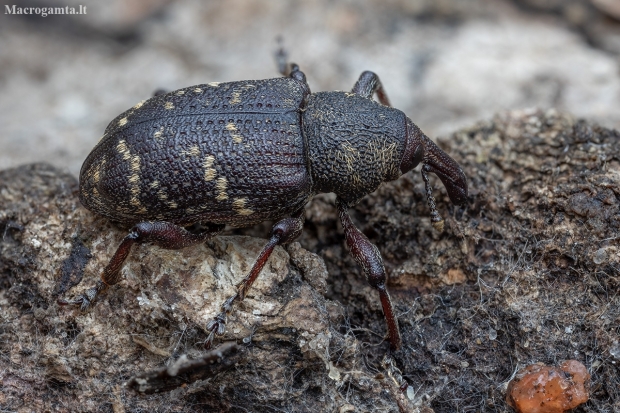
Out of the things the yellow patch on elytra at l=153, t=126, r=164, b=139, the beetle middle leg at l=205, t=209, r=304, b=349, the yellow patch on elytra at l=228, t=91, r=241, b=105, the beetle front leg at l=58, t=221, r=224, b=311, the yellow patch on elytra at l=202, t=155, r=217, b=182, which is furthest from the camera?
the yellow patch on elytra at l=228, t=91, r=241, b=105

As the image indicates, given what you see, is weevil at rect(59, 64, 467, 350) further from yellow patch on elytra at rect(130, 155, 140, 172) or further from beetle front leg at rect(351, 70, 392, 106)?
beetle front leg at rect(351, 70, 392, 106)

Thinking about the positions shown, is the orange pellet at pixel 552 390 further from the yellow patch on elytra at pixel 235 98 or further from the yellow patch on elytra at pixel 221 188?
the yellow patch on elytra at pixel 235 98

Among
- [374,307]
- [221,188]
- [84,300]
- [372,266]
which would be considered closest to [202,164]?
[221,188]

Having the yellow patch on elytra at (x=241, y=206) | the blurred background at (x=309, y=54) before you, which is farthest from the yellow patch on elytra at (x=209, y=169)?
the blurred background at (x=309, y=54)

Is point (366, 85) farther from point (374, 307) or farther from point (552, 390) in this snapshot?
point (552, 390)

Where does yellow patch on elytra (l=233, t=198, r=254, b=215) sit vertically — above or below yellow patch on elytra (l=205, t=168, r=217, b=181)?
below

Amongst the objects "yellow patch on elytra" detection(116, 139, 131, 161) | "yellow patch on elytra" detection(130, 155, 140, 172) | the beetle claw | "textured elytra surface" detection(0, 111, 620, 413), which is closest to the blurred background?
"textured elytra surface" detection(0, 111, 620, 413)

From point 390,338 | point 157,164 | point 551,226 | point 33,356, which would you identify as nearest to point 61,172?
point 157,164
